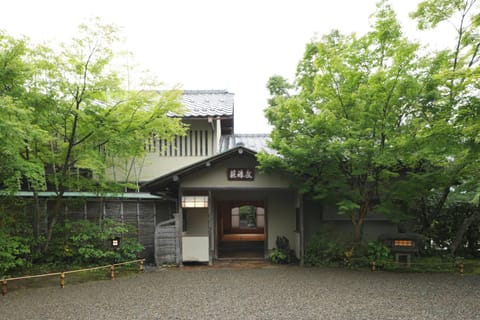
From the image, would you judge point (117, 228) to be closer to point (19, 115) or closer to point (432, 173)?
point (19, 115)

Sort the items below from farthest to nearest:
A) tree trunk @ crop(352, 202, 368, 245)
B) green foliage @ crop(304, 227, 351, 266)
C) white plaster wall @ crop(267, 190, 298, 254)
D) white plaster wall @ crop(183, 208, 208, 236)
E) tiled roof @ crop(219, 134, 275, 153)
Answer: tiled roof @ crop(219, 134, 275, 153) → white plaster wall @ crop(183, 208, 208, 236) → white plaster wall @ crop(267, 190, 298, 254) → green foliage @ crop(304, 227, 351, 266) → tree trunk @ crop(352, 202, 368, 245)

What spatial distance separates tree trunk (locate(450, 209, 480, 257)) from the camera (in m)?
10.6

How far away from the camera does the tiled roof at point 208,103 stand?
44.2ft

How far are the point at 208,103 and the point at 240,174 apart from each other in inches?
234

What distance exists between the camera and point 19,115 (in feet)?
23.8

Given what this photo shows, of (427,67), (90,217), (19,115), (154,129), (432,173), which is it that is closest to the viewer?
(19,115)

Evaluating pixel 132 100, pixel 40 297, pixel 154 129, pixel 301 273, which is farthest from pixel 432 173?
pixel 40 297

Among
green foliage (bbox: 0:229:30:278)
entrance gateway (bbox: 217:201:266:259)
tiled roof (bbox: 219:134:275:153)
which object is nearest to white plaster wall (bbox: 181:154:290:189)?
entrance gateway (bbox: 217:201:266:259)

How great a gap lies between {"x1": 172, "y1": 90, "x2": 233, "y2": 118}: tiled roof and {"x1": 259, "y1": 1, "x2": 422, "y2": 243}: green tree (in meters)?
4.40

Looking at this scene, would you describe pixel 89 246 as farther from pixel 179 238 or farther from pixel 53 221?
pixel 179 238

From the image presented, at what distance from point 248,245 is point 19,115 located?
1069cm

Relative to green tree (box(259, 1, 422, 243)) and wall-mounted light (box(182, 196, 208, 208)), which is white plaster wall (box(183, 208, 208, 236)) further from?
green tree (box(259, 1, 422, 243))

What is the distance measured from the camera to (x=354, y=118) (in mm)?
9039

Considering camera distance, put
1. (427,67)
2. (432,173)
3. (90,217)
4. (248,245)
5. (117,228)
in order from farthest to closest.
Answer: (248,245) → (90,217) → (117,228) → (432,173) → (427,67)
